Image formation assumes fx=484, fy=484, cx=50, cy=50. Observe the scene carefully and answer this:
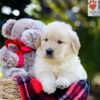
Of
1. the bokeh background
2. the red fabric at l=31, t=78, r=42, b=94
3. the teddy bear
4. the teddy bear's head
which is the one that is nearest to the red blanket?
the red fabric at l=31, t=78, r=42, b=94

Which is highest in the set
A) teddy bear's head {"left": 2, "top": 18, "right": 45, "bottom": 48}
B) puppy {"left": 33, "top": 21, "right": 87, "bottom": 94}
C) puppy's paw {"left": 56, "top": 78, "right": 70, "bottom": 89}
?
teddy bear's head {"left": 2, "top": 18, "right": 45, "bottom": 48}

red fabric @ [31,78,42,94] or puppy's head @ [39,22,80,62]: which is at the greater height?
puppy's head @ [39,22,80,62]

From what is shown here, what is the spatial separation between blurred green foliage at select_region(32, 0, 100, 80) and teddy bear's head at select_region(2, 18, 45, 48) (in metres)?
2.48

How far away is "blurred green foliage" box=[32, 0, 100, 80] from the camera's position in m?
5.09

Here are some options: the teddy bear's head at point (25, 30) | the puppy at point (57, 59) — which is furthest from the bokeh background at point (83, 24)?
the puppy at point (57, 59)

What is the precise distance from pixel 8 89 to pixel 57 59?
254 millimetres

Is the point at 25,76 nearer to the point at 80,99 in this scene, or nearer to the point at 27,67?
the point at 27,67

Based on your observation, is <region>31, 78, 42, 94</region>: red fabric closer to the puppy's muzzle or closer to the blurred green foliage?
the puppy's muzzle

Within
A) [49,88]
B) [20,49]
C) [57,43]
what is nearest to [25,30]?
[20,49]

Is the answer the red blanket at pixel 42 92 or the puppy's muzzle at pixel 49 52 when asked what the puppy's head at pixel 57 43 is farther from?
the red blanket at pixel 42 92

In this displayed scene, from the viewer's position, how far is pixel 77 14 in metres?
5.25

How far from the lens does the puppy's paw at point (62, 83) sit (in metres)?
2.11

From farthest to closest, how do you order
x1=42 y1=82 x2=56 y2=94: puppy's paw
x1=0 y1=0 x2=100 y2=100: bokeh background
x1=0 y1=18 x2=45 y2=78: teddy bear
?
1. x1=0 y1=0 x2=100 y2=100: bokeh background
2. x1=0 y1=18 x2=45 y2=78: teddy bear
3. x1=42 y1=82 x2=56 y2=94: puppy's paw

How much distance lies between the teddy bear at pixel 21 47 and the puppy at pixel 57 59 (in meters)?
0.10
